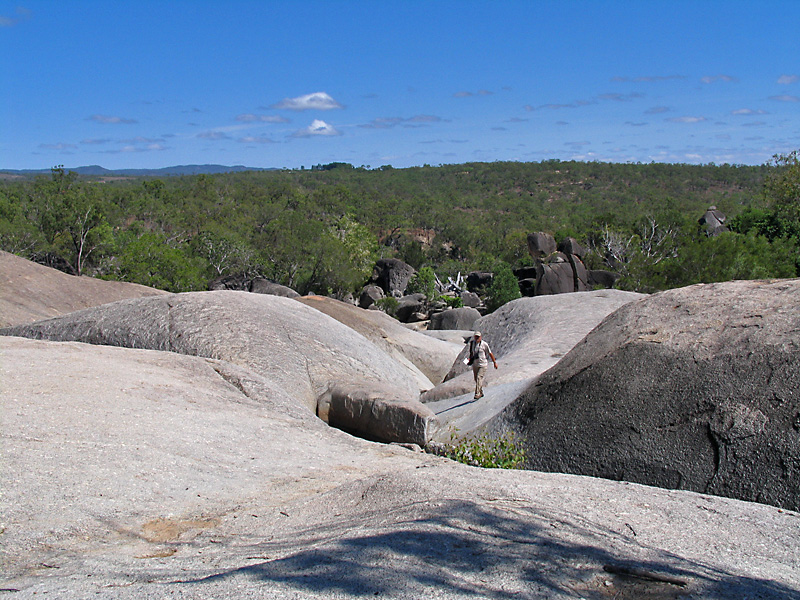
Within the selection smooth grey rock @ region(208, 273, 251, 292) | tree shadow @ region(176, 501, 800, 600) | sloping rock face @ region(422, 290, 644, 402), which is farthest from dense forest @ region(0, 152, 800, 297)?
tree shadow @ region(176, 501, 800, 600)

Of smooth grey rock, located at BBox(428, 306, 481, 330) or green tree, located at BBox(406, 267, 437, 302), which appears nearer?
smooth grey rock, located at BBox(428, 306, 481, 330)

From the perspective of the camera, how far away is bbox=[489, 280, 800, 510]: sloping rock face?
625cm

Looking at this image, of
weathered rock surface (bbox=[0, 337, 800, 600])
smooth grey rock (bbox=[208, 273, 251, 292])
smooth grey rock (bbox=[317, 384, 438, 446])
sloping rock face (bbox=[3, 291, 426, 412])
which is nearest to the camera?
weathered rock surface (bbox=[0, 337, 800, 600])

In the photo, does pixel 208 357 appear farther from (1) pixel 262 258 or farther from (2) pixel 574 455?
(1) pixel 262 258

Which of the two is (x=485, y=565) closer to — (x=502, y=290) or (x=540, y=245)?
(x=502, y=290)

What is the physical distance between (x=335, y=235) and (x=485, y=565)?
155 ft

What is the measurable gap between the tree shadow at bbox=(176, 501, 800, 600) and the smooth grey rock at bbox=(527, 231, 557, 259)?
1931 inches

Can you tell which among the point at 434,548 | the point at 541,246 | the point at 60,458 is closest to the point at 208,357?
the point at 60,458

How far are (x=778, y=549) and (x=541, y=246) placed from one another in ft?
160

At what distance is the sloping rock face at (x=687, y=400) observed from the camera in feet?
20.5

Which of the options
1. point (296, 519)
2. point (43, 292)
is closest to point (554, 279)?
point (43, 292)

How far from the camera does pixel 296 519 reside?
5.24 meters

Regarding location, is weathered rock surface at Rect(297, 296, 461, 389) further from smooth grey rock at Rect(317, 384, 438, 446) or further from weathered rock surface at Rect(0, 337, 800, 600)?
weathered rock surface at Rect(0, 337, 800, 600)

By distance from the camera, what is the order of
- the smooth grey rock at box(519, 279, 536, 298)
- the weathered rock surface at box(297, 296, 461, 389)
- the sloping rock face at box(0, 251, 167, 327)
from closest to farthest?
the sloping rock face at box(0, 251, 167, 327), the weathered rock surface at box(297, 296, 461, 389), the smooth grey rock at box(519, 279, 536, 298)
